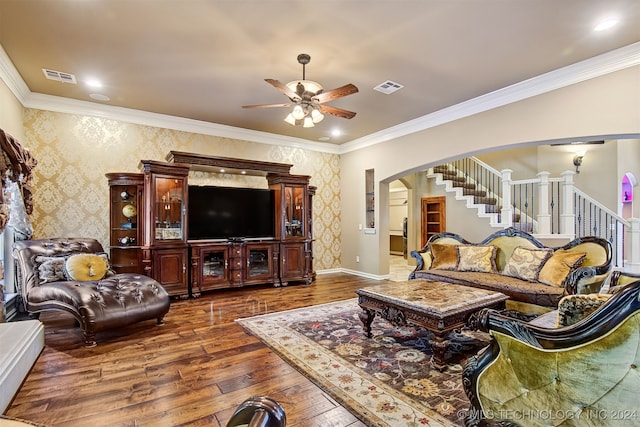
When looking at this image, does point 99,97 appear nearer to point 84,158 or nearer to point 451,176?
point 84,158

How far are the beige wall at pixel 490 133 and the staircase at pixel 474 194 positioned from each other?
2.04 m

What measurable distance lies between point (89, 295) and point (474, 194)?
7541 millimetres

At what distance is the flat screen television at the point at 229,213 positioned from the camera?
531 cm

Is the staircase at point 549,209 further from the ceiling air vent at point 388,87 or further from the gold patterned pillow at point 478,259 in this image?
the ceiling air vent at point 388,87

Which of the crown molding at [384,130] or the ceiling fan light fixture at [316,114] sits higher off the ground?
the crown molding at [384,130]

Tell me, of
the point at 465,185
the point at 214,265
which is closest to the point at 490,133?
the point at 465,185

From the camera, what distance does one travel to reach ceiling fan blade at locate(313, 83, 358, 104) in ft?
10.3

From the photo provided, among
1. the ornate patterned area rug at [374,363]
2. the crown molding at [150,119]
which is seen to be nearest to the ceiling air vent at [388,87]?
the crown molding at [150,119]

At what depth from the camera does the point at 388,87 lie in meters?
4.20

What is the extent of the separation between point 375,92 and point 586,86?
2.42m

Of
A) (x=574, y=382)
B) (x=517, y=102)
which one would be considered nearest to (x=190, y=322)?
(x=574, y=382)

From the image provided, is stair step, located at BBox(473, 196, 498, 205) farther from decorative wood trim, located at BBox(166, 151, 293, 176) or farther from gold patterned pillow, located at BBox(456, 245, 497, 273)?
decorative wood trim, located at BBox(166, 151, 293, 176)

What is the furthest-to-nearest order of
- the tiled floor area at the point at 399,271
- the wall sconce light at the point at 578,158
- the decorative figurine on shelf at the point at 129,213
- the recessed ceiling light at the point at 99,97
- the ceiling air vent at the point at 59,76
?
1. the wall sconce light at the point at 578,158
2. the tiled floor area at the point at 399,271
3. the decorative figurine on shelf at the point at 129,213
4. the recessed ceiling light at the point at 99,97
5. the ceiling air vent at the point at 59,76

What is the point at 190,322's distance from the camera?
3.73 metres
